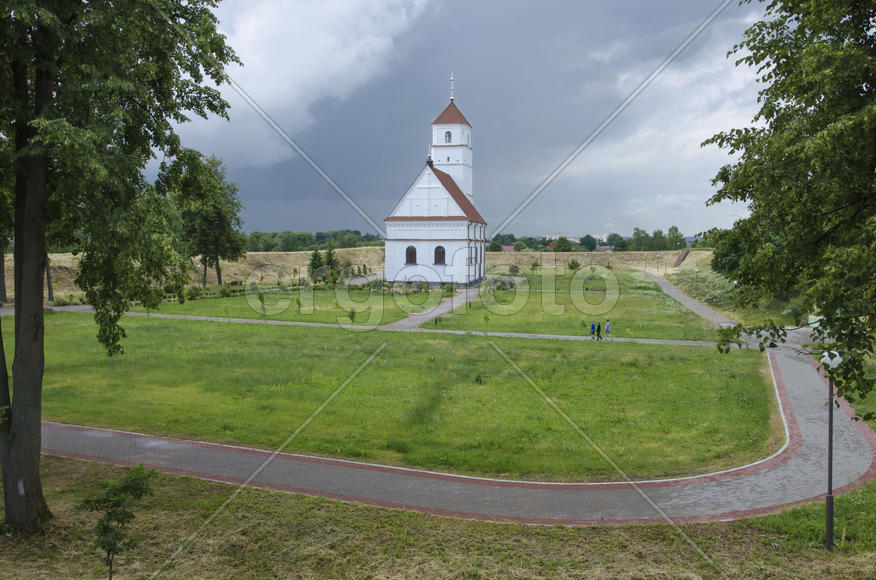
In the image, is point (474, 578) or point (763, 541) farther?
point (763, 541)

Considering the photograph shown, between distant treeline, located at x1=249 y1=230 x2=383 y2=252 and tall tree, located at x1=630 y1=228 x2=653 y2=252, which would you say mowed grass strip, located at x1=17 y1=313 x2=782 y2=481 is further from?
tall tree, located at x1=630 y1=228 x2=653 y2=252

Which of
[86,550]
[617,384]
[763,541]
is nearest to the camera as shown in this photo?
[86,550]

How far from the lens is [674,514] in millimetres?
8742

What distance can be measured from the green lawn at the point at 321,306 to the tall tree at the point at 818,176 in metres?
23.4

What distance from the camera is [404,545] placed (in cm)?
757

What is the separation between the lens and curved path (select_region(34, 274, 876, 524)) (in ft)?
29.2

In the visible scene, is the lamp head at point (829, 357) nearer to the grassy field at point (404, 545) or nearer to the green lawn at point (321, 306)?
the grassy field at point (404, 545)

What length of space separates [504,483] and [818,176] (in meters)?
6.85

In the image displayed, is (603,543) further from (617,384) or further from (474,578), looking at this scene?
(617,384)

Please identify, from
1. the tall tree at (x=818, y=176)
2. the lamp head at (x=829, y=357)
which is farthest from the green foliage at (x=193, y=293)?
the lamp head at (x=829, y=357)

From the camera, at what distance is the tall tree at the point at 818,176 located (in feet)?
20.3

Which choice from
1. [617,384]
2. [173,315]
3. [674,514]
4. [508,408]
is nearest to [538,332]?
[617,384]

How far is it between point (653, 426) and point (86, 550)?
11.5 meters

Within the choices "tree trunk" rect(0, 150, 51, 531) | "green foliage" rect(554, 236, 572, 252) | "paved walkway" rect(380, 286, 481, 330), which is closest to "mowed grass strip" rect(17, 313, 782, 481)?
"tree trunk" rect(0, 150, 51, 531)
